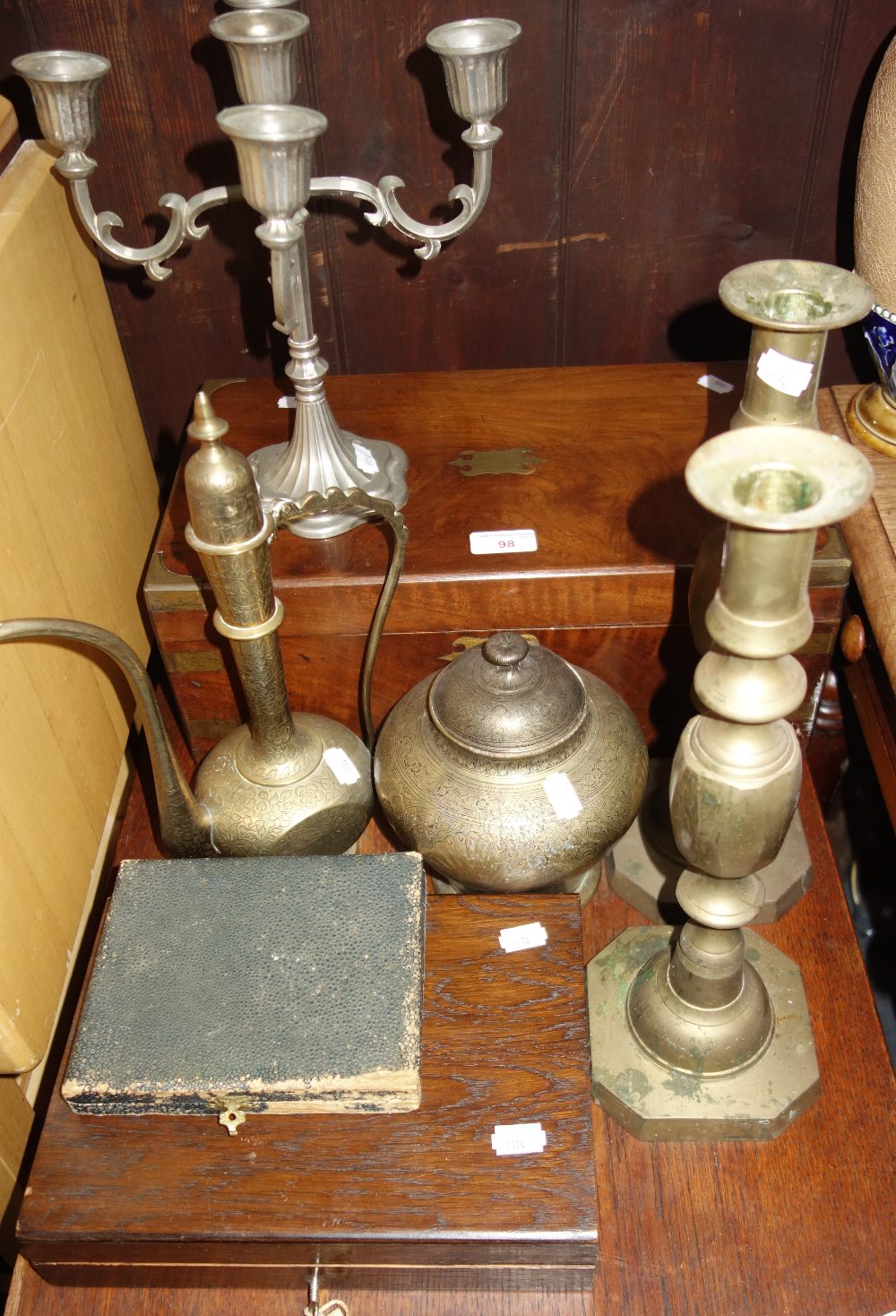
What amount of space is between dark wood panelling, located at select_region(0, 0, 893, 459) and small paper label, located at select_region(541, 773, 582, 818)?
59 centimetres

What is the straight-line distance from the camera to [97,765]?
1.05 meters

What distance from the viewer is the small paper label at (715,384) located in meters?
1.16

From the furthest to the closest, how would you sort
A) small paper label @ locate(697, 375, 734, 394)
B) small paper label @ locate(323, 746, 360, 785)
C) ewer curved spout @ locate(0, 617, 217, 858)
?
small paper label @ locate(697, 375, 734, 394) → small paper label @ locate(323, 746, 360, 785) → ewer curved spout @ locate(0, 617, 217, 858)

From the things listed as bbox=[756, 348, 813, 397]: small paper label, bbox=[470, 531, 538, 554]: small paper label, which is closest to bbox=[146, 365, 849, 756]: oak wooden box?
bbox=[470, 531, 538, 554]: small paper label

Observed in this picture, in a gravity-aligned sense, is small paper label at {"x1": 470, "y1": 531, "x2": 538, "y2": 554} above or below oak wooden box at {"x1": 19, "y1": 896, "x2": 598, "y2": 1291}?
above

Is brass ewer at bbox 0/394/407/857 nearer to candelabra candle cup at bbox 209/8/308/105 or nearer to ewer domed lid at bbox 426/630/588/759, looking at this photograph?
ewer domed lid at bbox 426/630/588/759

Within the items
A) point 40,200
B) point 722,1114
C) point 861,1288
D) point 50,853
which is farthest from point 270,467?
point 861,1288

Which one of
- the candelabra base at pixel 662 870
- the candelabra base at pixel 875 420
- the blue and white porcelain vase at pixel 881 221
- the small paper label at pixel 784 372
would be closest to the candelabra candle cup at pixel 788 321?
the small paper label at pixel 784 372

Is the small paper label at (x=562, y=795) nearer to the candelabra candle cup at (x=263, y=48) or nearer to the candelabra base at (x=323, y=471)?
the candelabra base at (x=323, y=471)

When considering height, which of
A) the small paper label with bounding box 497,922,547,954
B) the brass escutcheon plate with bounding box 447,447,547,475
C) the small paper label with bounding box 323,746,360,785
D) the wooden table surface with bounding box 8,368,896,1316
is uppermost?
the brass escutcheon plate with bounding box 447,447,547,475

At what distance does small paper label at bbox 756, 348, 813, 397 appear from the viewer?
78 centimetres

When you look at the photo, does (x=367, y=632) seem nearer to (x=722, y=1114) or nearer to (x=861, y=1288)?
(x=722, y=1114)

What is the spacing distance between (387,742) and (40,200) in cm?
54

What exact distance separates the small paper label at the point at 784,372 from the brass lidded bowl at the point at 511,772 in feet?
0.83
